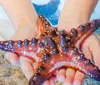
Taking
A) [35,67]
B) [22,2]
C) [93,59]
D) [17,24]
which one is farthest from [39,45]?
[22,2]

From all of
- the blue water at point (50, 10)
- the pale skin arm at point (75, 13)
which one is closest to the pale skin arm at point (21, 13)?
the pale skin arm at point (75, 13)

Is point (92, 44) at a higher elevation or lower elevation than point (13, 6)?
lower

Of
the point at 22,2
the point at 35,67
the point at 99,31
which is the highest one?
the point at 22,2

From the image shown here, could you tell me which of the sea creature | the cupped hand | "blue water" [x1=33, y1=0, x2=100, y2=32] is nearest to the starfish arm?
the sea creature

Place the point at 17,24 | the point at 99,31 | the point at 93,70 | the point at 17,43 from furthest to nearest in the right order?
the point at 99,31, the point at 17,24, the point at 17,43, the point at 93,70

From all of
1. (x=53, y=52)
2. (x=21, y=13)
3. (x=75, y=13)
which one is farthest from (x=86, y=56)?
(x=21, y=13)

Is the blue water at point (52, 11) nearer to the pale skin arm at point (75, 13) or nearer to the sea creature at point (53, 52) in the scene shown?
the pale skin arm at point (75, 13)

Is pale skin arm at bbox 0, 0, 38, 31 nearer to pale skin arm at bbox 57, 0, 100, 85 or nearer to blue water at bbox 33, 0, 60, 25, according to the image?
pale skin arm at bbox 57, 0, 100, 85

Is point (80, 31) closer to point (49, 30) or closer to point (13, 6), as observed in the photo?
point (49, 30)
